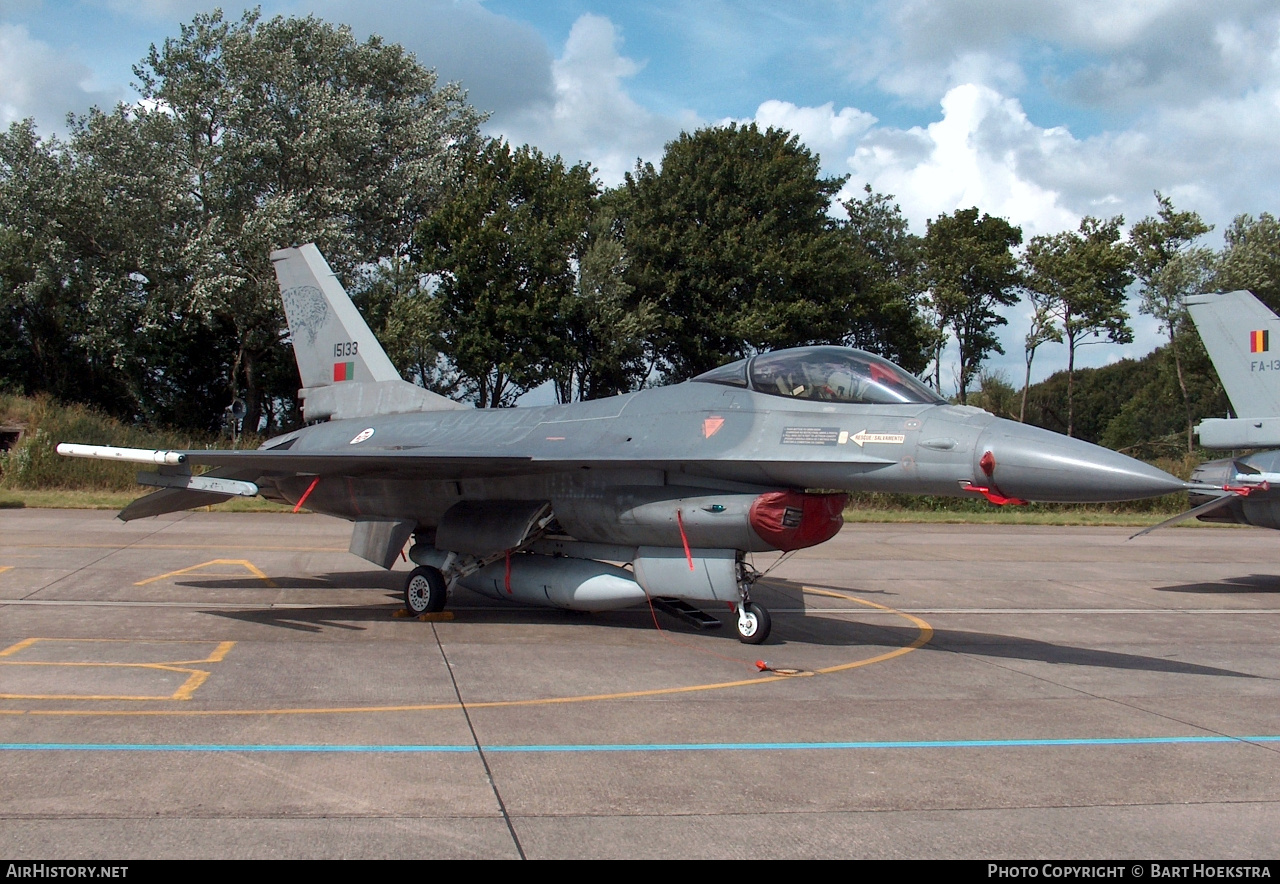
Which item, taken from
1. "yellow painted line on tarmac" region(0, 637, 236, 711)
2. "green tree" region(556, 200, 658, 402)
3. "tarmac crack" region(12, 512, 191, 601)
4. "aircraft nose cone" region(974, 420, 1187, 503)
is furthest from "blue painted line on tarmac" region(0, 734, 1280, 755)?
"green tree" region(556, 200, 658, 402)

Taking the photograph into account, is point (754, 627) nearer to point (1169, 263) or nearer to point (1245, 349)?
point (1245, 349)

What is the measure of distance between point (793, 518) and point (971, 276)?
44.7 metres

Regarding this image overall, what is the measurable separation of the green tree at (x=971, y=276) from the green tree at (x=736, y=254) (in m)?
7.46

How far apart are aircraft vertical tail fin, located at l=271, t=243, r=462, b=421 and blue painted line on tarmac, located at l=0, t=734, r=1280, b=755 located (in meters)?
8.28

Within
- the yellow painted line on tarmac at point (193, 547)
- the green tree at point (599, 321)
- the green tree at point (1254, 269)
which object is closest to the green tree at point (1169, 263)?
the green tree at point (1254, 269)

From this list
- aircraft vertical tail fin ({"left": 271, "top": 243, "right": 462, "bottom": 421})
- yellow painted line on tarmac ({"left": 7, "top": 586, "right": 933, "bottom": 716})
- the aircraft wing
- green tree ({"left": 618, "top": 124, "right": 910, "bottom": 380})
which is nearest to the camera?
yellow painted line on tarmac ({"left": 7, "top": 586, "right": 933, "bottom": 716})

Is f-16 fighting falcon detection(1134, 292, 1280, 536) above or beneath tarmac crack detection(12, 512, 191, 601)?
above

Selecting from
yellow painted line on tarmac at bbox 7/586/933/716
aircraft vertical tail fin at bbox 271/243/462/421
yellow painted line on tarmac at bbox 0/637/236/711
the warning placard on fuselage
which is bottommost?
yellow painted line on tarmac at bbox 7/586/933/716

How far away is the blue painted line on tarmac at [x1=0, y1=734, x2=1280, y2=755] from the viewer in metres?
5.92

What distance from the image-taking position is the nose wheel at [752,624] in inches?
390

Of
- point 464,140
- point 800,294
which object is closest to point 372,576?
point 800,294

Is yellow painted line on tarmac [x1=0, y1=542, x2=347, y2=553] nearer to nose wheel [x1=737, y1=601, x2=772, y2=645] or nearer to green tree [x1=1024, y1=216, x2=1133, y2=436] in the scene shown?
nose wheel [x1=737, y1=601, x2=772, y2=645]

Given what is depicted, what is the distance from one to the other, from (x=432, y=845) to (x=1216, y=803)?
14.1 feet

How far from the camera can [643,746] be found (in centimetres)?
635
